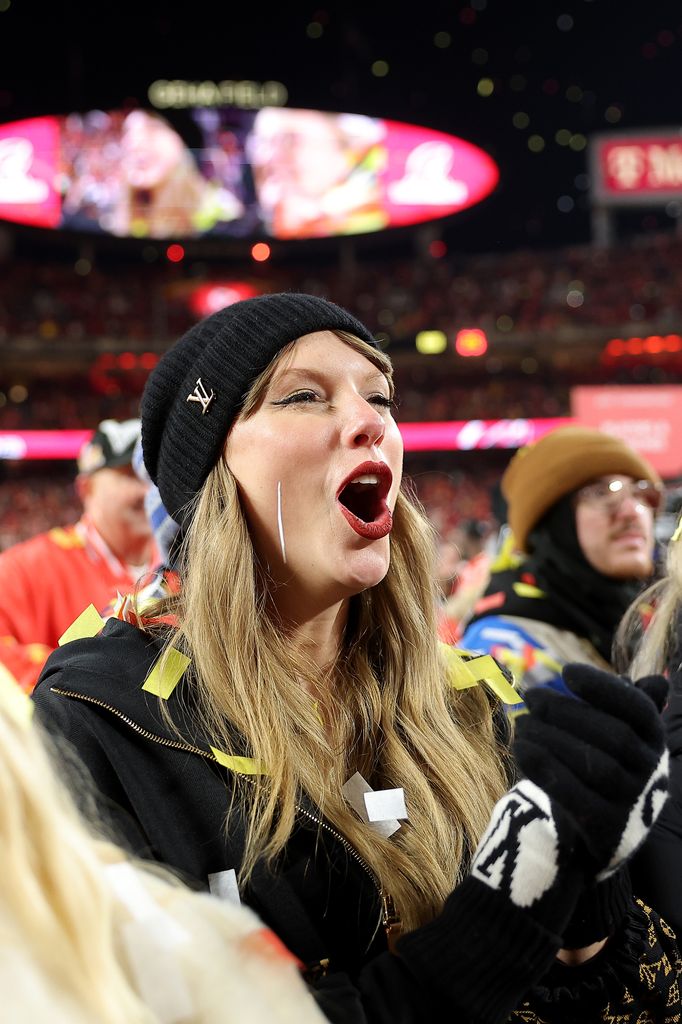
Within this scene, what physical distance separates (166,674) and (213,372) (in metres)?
0.51

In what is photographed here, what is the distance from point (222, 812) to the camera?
1.40m

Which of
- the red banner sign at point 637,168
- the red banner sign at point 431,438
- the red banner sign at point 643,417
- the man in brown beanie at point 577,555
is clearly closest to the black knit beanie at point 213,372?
the man in brown beanie at point 577,555

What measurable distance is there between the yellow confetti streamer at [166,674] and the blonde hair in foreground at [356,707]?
0.03m

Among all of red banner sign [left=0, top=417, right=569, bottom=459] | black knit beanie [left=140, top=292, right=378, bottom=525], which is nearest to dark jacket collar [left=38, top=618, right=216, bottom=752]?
black knit beanie [left=140, top=292, right=378, bottom=525]

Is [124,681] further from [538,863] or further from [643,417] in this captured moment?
[643,417]

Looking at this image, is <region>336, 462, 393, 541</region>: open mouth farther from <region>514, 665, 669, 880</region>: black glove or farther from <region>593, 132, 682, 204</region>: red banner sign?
<region>593, 132, 682, 204</region>: red banner sign

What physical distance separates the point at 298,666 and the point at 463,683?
319 millimetres

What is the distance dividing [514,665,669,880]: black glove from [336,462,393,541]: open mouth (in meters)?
0.50

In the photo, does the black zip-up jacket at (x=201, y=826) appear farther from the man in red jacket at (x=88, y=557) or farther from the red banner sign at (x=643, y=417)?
the red banner sign at (x=643, y=417)

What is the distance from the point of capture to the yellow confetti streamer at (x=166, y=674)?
57.6 inches

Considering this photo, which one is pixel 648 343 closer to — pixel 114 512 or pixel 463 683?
pixel 114 512

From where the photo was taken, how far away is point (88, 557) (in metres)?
4.34

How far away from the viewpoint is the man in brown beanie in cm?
346

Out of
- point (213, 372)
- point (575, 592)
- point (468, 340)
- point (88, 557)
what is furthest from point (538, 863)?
point (468, 340)
